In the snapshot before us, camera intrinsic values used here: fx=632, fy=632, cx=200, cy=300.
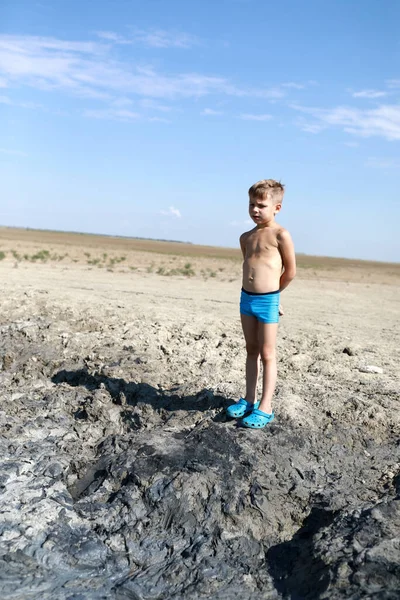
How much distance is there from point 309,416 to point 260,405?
17.2 inches

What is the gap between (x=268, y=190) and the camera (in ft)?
13.5

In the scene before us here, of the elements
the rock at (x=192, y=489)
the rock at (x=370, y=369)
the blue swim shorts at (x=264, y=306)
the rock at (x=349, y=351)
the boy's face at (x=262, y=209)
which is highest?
the boy's face at (x=262, y=209)

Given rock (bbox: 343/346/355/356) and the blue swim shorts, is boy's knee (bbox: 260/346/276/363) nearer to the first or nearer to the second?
the blue swim shorts

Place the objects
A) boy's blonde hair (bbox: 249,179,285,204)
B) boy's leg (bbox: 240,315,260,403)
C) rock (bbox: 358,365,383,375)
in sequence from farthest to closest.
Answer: rock (bbox: 358,365,383,375), boy's leg (bbox: 240,315,260,403), boy's blonde hair (bbox: 249,179,285,204)

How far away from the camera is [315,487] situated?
388 centimetres

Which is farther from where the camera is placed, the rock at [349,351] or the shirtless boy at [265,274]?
the rock at [349,351]

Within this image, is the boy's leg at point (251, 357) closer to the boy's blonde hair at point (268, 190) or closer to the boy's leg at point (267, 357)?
the boy's leg at point (267, 357)

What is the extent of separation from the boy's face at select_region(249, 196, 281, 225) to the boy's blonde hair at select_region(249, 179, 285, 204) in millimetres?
26

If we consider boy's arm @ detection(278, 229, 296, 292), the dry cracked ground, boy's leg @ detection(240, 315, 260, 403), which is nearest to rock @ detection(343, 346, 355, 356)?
the dry cracked ground

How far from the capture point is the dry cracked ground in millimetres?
3260

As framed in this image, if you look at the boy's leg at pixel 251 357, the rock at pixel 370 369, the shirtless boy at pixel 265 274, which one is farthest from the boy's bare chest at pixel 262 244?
the rock at pixel 370 369

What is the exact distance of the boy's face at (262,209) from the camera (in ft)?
13.6

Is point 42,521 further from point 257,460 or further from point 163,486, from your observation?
point 257,460

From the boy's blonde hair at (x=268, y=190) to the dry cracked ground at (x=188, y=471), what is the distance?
152 centimetres
